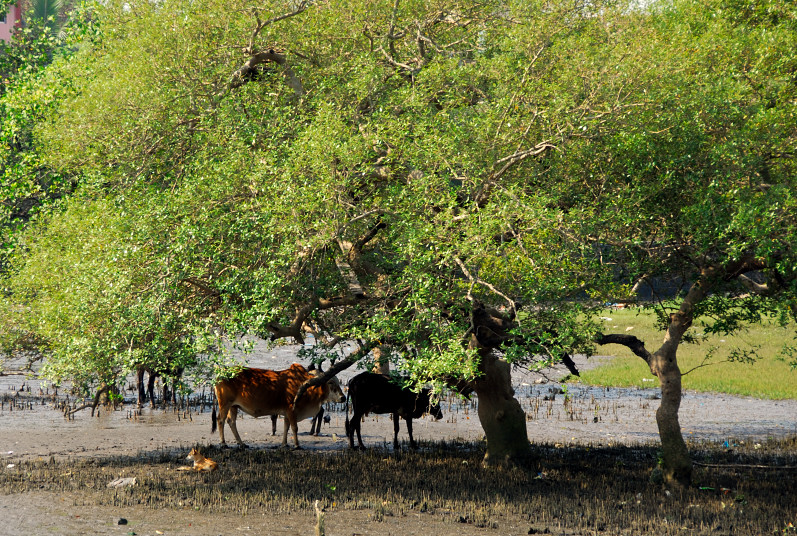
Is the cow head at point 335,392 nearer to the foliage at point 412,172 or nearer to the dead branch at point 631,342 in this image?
the foliage at point 412,172

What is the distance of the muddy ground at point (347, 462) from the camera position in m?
11.8

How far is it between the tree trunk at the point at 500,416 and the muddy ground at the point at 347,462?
605 mm

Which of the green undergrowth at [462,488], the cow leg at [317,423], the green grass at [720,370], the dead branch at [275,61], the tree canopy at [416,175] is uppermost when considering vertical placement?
the dead branch at [275,61]

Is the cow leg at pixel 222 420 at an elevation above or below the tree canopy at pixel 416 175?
below

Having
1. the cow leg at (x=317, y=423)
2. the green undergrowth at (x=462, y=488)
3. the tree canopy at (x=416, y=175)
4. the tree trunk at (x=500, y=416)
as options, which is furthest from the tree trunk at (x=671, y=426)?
the cow leg at (x=317, y=423)

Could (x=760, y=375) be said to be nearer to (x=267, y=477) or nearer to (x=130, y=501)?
(x=267, y=477)

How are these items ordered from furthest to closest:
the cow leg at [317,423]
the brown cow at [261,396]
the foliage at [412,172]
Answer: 1. the cow leg at [317,423]
2. the brown cow at [261,396]
3. the foliage at [412,172]

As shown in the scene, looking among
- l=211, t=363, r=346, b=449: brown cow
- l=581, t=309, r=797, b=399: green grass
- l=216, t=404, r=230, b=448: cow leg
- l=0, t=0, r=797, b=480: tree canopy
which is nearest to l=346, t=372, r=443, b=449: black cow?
l=211, t=363, r=346, b=449: brown cow

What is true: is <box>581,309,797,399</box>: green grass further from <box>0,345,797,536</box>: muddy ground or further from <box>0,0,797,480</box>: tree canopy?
<box>0,0,797,480</box>: tree canopy

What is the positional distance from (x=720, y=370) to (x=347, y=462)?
20.5m

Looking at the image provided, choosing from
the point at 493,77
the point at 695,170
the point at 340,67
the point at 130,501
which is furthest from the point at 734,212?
the point at 130,501

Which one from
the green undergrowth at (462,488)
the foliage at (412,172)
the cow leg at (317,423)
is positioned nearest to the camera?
the foliage at (412,172)

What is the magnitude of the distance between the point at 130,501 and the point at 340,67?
7.80m

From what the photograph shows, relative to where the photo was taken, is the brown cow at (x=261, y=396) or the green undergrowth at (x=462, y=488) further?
the brown cow at (x=261, y=396)
